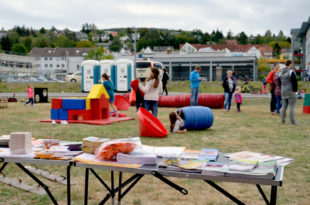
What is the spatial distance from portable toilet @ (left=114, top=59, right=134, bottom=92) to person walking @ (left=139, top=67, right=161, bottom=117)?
2292cm

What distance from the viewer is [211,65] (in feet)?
209

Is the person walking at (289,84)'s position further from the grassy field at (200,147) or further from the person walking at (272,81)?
the person walking at (272,81)

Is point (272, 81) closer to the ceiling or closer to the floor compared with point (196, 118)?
closer to the ceiling

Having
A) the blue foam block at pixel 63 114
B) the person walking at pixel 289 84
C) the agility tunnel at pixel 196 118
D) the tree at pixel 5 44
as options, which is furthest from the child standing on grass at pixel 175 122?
the tree at pixel 5 44

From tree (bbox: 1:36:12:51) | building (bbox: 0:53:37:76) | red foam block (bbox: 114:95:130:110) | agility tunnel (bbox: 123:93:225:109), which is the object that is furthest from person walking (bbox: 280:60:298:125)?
tree (bbox: 1:36:12:51)

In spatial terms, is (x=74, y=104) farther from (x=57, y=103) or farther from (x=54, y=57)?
(x=54, y=57)

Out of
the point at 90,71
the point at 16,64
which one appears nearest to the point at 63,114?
the point at 90,71

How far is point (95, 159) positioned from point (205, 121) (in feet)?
23.5

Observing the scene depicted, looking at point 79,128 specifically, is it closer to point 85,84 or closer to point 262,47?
point 85,84

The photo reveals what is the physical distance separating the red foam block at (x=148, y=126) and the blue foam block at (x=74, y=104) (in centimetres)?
400

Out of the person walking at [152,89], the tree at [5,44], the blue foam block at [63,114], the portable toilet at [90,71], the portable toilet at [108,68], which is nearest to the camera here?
the person walking at [152,89]

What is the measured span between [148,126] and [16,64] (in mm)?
76201

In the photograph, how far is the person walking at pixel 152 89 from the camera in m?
9.62

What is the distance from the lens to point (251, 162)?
296 cm
